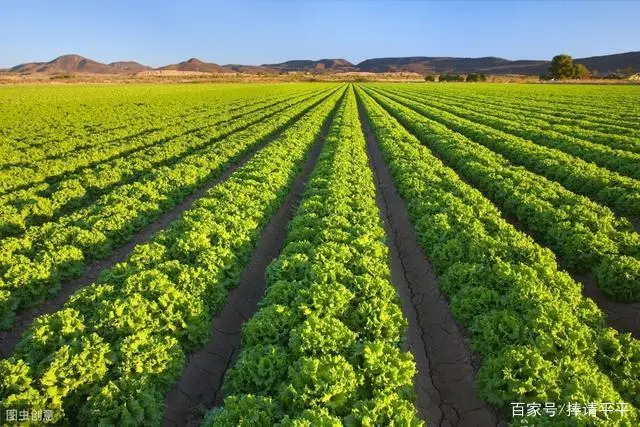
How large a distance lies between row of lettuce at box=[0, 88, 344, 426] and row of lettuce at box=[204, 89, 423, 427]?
109 centimetres

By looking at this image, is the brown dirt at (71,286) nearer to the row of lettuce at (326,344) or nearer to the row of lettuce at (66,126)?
the row of lettuce at (326,344)

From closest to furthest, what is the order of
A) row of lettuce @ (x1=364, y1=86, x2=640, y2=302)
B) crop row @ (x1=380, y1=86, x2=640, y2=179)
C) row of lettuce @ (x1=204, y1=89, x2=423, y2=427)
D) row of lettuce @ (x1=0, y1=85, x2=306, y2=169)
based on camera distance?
row of lettuce @ (x1=204, y1=89, x2=423, y2=427), row of lettuce @ (x1=364, y1=86, x2=640, y2=302), crop row @ (x1=380, y1=86, x2=640, y2=179), row of lettuce @ (x1=0, y1=85, x2=306, y2=169)

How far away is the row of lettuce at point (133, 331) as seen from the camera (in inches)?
227

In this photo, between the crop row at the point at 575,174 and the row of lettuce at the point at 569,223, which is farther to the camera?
the crop row at the point at 575,174

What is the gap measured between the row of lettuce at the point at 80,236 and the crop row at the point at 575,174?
47.2 ft

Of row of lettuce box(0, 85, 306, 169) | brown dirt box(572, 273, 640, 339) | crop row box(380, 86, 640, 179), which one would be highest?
crop row box(380, 86, 640, 179)

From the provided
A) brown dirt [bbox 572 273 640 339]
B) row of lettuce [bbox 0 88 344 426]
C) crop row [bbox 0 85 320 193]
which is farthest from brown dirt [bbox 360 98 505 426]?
crop row [bbox 0 85 320 193]

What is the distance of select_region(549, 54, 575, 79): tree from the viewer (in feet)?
447

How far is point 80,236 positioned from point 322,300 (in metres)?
7.12

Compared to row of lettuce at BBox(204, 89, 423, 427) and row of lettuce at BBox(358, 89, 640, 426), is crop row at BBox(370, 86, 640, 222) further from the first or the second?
row of lettuce at BBox(204, 89, 423, 427)

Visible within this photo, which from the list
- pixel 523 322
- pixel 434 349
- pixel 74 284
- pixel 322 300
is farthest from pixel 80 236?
pixel 523 322

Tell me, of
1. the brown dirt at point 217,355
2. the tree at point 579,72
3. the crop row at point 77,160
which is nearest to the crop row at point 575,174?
the brown dirt at point 217,355

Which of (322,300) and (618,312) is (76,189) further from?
(618,312)

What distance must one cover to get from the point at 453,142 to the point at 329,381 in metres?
19.7
